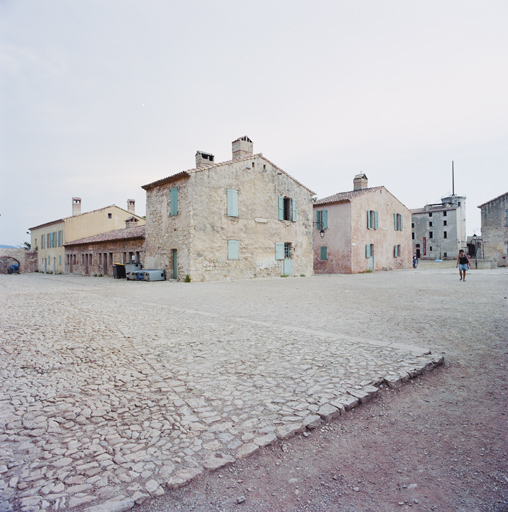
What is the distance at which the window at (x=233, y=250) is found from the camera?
19219 millimetres

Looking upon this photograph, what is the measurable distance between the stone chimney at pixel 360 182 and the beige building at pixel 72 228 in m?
18.9


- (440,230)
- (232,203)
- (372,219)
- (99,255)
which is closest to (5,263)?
(99,255)

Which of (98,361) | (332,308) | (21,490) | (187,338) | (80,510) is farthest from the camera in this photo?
(332,308)

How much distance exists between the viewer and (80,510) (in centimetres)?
184

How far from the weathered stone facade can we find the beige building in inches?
48.9

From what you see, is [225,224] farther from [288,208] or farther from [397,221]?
[397,221]

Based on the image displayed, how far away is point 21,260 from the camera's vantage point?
3659 cm

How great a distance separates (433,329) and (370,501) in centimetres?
452

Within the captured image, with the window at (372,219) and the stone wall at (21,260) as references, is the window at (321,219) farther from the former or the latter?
the stone wall at (21,260)

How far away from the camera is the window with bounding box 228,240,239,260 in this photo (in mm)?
19219

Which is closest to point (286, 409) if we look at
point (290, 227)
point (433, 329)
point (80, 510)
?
point (80, 510)

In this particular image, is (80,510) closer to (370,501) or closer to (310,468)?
(310,468)

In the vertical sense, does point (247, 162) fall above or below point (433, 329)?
above

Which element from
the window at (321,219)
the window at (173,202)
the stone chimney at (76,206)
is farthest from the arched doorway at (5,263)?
the window at (321,219)
